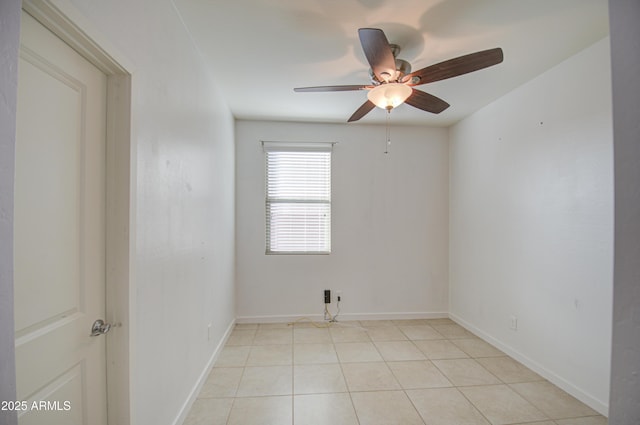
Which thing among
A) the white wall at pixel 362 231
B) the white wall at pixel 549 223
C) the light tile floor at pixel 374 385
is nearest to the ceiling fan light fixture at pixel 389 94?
the white wall at pixel 549 223

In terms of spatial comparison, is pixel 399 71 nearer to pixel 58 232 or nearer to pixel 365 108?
pixel 365 108

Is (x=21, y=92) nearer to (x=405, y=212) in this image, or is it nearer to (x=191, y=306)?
(x=191, y=306)

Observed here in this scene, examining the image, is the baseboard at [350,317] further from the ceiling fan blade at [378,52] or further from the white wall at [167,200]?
the ceiling fan blade at [378,52]

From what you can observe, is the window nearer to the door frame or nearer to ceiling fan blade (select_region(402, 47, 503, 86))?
ceiling fan blade (select_region(402, 47, 503, 86))

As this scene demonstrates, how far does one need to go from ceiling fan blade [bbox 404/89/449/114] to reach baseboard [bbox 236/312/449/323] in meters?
2.54

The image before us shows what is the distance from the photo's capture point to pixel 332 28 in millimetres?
1628

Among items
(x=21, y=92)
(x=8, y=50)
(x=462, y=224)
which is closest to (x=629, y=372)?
(x=8, y=50)

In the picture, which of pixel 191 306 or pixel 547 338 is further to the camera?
pixel 547 338

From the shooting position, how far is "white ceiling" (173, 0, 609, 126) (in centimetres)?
146

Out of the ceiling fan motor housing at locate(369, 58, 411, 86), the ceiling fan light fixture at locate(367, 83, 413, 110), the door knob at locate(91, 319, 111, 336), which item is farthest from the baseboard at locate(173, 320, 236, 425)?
the ceiling fan motor housing at locate(369, 58, 411, 86)

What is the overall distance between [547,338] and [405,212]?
1.84 m

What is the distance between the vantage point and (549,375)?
6.79 feet

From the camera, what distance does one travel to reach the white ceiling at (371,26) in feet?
4.79

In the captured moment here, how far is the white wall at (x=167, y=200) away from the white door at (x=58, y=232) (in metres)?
0.12
